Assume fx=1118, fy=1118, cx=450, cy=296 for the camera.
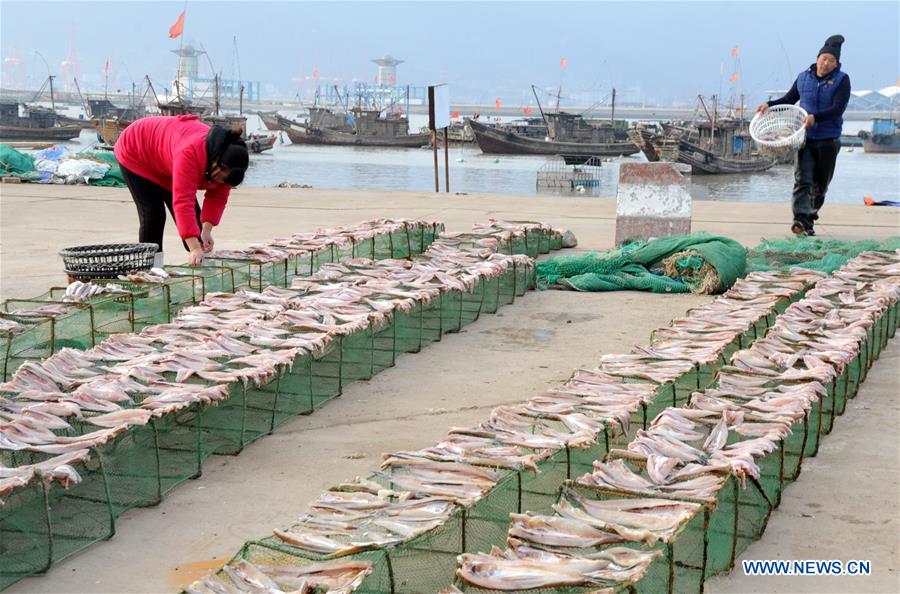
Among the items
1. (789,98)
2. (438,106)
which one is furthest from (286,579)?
(438,106)

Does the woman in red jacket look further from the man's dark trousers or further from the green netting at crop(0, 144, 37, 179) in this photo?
the green netting at crop(0, 144, 37, 179)

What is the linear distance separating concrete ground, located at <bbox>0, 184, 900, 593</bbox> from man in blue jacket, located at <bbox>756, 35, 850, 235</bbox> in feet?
11.6

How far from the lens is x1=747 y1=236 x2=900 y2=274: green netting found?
10172 millimetres

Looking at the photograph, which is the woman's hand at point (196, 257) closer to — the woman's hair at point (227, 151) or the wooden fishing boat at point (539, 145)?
the woman's hair at point (227, 151)

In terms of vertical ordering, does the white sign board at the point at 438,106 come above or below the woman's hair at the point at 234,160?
above

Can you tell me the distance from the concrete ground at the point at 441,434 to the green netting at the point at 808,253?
1203 millimetres

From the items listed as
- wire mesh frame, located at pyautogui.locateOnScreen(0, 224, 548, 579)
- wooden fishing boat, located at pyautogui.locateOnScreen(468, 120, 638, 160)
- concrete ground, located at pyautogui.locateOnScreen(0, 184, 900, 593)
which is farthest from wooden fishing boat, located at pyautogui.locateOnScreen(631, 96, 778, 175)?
wire mesh frame, located at pyautogui.locateOnScreen(0, 224, 548, 579)

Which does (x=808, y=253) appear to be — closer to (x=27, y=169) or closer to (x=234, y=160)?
(x=234, y=160)

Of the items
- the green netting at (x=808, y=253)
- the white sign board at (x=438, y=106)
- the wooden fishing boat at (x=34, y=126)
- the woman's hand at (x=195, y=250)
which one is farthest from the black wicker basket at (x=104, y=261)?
the wooden fishing boat at (x=34, y=126)

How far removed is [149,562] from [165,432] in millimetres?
1237

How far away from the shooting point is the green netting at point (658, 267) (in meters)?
9.89

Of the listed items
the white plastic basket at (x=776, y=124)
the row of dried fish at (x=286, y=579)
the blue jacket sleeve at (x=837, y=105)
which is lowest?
the row of dried fish at (x=286, y=579)

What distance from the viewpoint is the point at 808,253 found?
10875 mm

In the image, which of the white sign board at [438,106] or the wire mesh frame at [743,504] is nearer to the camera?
the wire mesh frame at [743,504]
